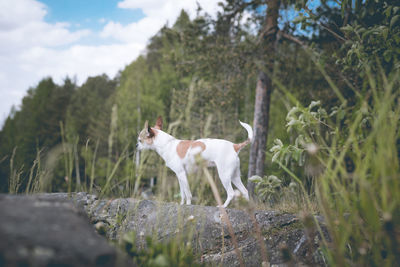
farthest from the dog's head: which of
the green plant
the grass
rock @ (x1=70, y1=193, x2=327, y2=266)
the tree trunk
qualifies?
the tree trunk

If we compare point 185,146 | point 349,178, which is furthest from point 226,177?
point 349,178

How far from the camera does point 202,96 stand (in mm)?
8836

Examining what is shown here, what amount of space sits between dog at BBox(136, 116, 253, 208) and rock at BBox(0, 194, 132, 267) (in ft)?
9.05

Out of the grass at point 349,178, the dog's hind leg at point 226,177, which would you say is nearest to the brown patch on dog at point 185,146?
the dog's hind leg at point 226,177

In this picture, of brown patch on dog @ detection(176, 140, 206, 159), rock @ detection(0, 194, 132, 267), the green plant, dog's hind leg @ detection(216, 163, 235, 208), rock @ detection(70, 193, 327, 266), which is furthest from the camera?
brown patch on dog @ detection(176, 140, 206, 159)

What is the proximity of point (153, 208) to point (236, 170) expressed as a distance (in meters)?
1.57

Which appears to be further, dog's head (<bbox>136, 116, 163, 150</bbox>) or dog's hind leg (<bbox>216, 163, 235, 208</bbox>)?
dog's head (<bbox>136, 116, 163, 150</bbox>)

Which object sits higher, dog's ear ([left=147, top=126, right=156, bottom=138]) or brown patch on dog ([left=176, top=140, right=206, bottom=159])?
dog's ear ([left=147, top=126, right=156, bottom=138])

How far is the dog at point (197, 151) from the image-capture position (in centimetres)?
413

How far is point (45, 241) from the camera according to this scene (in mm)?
1004

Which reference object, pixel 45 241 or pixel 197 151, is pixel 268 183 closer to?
pixel 197 151

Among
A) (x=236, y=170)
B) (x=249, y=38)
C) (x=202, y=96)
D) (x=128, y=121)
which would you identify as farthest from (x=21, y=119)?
(x=236, y=170)

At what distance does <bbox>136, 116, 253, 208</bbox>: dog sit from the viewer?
4.13 metres

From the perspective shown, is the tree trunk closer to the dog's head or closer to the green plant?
the green plant
